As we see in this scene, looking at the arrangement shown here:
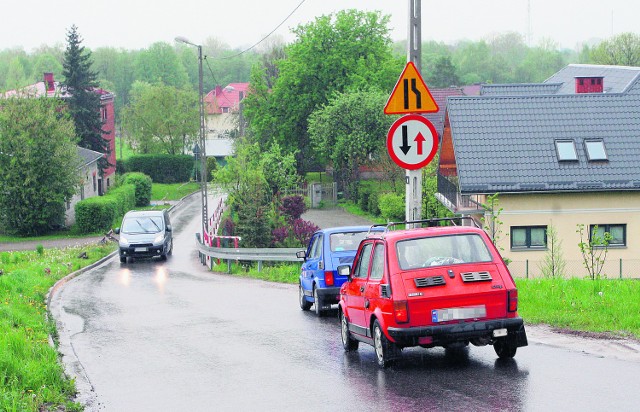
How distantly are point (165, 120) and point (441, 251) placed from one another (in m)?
91.6

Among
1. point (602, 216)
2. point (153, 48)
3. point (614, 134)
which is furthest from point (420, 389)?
point (153, 48)

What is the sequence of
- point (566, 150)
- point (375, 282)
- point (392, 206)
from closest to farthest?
point (375, 282)
point (566, 150)
point (392, 206)

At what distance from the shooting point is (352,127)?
6272 centimetres

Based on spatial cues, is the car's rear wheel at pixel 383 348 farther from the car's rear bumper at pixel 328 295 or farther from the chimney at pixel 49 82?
the chimney at pixel 49 82

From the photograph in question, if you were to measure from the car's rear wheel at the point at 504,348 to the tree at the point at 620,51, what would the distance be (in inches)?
4509

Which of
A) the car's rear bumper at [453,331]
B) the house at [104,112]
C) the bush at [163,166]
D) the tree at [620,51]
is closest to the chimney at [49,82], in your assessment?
the house at [104,112]

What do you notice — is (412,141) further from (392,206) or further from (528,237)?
(392,206)

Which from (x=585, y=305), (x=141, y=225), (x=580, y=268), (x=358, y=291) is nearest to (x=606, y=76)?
(x=580, y=268)

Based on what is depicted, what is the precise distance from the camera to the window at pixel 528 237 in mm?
33656

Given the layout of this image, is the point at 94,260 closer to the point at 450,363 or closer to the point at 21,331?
the point at 21,331

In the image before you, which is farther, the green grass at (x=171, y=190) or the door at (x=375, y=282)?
the green grass at (x=171, y=190)

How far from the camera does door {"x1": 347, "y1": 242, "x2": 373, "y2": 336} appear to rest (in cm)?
1155

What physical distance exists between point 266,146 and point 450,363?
2440 inches

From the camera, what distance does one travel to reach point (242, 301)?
65.4ft
